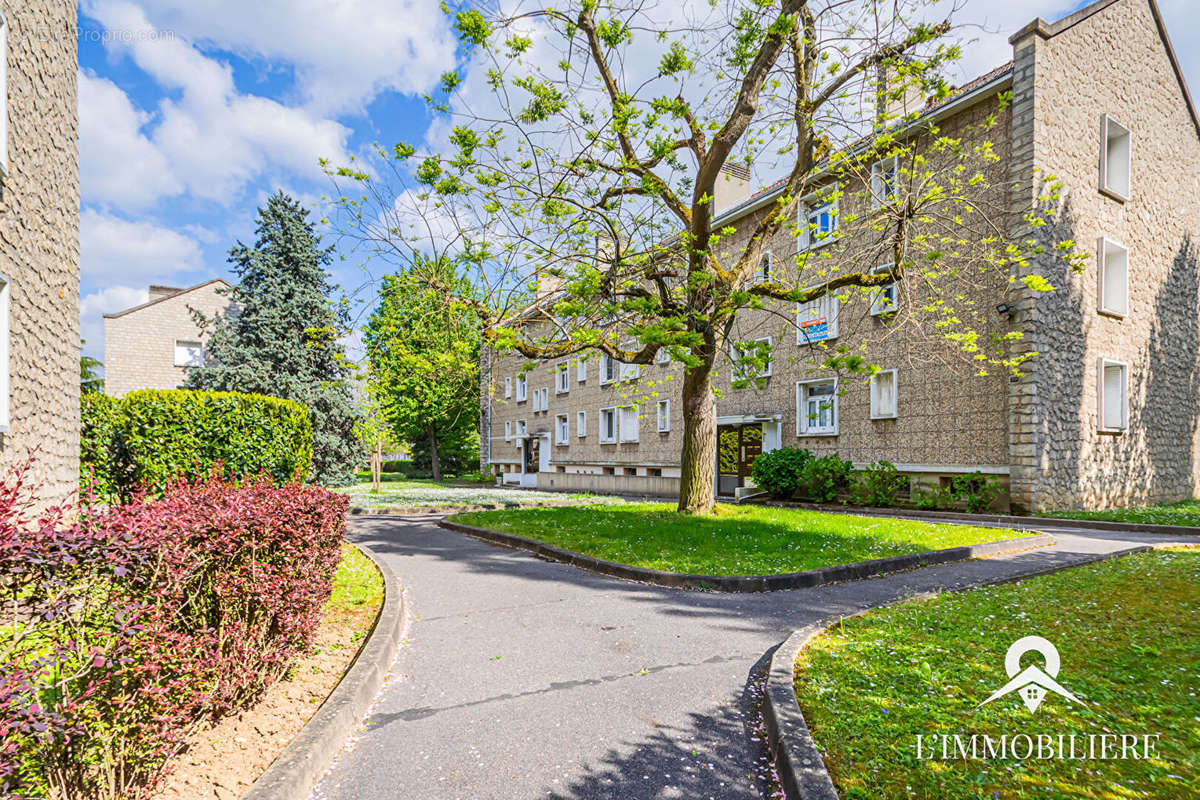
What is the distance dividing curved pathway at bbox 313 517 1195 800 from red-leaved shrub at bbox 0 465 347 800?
0.83 meters

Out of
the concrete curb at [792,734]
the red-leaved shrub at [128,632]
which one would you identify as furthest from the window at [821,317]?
the red-leaved shrub at [128,632]

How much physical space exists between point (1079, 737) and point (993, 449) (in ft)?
45.9

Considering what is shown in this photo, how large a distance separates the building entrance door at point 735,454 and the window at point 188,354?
24198 millimetres

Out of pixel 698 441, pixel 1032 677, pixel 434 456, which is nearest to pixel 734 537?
pixel 698 441

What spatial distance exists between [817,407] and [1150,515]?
8.75 m

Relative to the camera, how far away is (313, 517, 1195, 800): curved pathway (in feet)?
10.4

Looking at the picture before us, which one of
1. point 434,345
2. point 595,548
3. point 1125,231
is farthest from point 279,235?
point 1125,231

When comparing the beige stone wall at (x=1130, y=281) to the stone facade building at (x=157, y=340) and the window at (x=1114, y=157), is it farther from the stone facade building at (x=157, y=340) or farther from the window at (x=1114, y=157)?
the stone facade building at (x=157, y=340)

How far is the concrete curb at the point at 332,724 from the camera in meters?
2.89

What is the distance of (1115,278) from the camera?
17.0 m

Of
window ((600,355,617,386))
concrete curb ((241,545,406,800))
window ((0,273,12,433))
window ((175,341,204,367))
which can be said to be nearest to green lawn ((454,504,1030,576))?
concrete curb ((241,545,406,800))

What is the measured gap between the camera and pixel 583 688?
170 inches

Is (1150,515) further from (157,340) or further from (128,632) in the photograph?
(157,340)

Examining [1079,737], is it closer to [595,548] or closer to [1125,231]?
[595,548]
